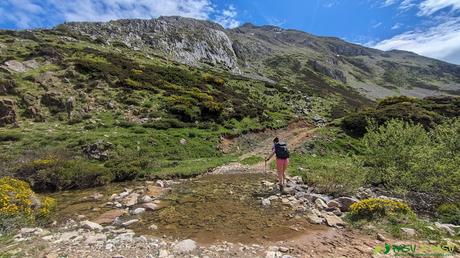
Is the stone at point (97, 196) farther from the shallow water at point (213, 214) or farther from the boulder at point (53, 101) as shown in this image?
the boulder at point (53, 101)

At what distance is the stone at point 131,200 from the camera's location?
12819 millimetres

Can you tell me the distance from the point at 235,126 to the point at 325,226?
992 inches

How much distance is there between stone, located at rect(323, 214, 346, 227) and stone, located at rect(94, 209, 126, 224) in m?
7.01

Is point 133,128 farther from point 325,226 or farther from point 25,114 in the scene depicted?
point 325,226

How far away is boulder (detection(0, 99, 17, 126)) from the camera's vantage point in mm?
26750

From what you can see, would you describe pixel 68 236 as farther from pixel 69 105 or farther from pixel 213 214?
pixel 69 105

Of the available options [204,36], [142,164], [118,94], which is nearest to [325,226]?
[142,164]

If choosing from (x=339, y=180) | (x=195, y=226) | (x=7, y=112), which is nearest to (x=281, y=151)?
(x=339, y=180)

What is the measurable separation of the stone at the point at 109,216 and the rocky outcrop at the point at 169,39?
87.9 meters

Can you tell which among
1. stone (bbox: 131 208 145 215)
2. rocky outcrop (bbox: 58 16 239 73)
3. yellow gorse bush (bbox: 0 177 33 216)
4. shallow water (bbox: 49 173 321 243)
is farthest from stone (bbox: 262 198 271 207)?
rocky outcrop (bbox: 58 16 239 73)

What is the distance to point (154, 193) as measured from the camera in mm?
Result: 14602

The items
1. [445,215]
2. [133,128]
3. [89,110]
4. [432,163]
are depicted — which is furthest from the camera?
[89,110]

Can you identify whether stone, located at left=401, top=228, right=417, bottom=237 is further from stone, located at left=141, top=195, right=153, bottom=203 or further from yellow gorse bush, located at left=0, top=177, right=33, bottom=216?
yellow gorse bush, located at left=0, top=177, right=33, bottom=216

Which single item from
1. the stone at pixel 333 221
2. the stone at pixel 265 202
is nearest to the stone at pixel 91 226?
the stone at pixel 265 202
